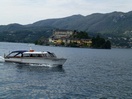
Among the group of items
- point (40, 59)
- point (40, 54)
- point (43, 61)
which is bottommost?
point (43, 61)

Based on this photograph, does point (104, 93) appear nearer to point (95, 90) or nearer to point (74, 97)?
point (95, 90)

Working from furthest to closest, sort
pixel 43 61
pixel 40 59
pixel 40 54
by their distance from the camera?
pixel 40 54 → pixel 40 59 → pixel 43 61

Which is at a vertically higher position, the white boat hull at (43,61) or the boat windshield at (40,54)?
the boat windshield at (40,54)

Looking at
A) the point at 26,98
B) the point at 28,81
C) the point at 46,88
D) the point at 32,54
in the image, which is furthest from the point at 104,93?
the point at 32,54

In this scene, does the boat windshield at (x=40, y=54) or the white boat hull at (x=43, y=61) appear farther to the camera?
the boat windshield at (x=40, y=54)

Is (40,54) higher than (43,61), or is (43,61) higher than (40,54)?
(40,54)

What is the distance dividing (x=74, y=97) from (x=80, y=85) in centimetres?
971

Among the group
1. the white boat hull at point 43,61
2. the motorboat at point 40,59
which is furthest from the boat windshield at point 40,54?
the white boat hull at point 43,61

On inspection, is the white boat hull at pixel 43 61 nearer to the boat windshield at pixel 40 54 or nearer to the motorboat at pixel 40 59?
the motorboat at pixel 40 59

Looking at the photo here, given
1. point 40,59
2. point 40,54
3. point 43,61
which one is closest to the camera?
point 43,61

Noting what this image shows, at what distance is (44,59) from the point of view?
248 feet

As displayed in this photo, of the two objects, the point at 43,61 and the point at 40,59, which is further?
the point at 40,59

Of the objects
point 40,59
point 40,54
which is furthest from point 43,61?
point 40,54

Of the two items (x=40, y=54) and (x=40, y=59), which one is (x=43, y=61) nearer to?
(x=40, y=59)
